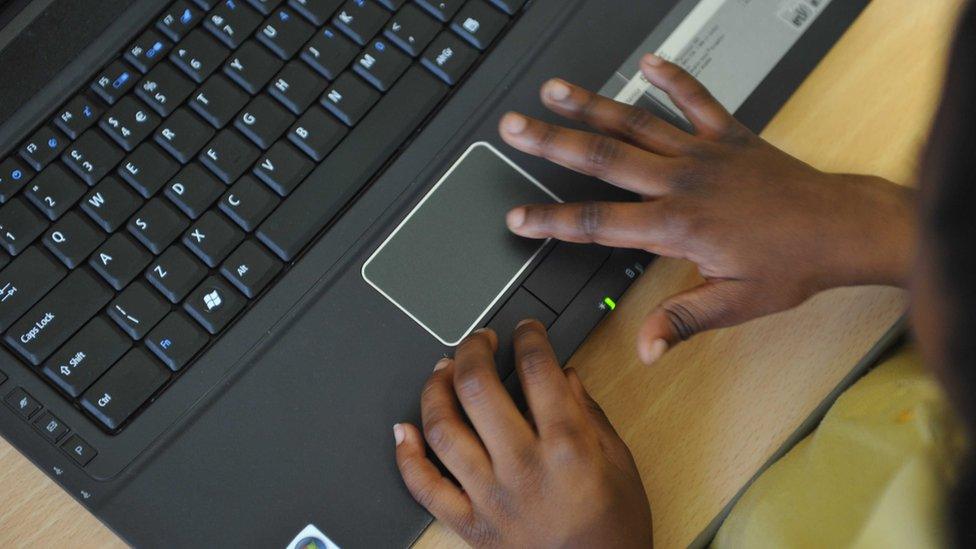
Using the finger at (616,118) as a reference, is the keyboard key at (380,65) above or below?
below

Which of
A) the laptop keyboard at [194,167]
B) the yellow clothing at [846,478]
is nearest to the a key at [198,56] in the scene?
the laptop keyboard at [194,167]

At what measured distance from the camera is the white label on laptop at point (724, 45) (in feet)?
1.80

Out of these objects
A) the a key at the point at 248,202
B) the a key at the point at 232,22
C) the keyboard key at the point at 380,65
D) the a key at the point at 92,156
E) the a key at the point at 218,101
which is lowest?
the a key at the point at 92,156

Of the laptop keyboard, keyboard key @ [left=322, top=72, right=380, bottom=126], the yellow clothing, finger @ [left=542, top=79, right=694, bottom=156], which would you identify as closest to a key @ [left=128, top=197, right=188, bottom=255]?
the laptop keyboard

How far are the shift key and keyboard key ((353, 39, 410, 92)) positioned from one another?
180 millimetres

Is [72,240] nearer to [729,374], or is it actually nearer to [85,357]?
[85,357]

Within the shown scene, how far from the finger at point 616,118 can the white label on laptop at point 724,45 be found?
0.02 m

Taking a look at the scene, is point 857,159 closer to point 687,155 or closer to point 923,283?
point 687,155

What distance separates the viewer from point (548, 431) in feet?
1.64

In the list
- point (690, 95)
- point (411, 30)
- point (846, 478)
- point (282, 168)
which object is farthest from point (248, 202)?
point (846, 478)

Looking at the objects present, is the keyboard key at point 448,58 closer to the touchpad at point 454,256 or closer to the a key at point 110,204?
the touchpad at point 454,256

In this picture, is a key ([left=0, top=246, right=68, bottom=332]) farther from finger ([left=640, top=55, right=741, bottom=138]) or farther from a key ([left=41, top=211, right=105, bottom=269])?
finger ([left=640, top=55, right=741, bottom=138])

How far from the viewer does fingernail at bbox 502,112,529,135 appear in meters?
0.51

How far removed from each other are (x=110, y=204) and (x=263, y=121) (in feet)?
0.30
